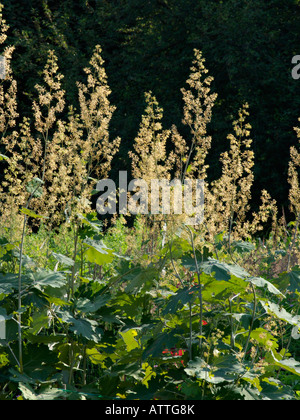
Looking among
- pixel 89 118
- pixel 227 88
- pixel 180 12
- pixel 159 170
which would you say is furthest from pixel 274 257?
pixel 180 12

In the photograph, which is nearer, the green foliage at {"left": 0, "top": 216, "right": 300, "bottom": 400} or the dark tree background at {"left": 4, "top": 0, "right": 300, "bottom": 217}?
the green foliage at {"left": 0, "top": 216, "right": 300, "bottom": 400}

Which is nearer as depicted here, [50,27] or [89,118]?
[89,118]

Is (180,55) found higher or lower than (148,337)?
higher

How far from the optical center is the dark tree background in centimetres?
1132

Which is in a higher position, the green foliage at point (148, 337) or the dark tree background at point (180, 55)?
the dark tree background at point (180, 55)

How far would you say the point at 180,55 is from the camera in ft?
40.7

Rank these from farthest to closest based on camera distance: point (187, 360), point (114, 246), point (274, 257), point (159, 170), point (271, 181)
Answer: point (271, 181), point (114, 246), point (274, 257), point (159, 170), point (187, 360)

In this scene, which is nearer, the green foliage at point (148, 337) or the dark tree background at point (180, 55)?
the green foliage at point (148, 337)

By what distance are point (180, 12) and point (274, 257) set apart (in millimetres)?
10140

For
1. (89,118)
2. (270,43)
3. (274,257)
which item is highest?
(270,43)

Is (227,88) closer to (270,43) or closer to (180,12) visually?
(270,43)

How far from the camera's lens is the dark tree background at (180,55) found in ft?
37.1

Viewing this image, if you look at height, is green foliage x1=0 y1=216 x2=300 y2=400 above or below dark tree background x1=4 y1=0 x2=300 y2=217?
below

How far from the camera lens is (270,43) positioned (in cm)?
1168
